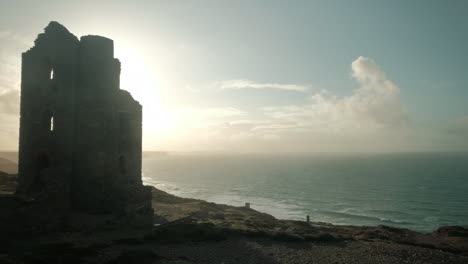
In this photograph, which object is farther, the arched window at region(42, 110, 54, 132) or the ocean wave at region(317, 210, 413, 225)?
the ocean wave at region(317, 210, 413, 225)

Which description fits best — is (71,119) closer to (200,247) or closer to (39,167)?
(39,167)

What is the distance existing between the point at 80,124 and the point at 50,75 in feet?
15.2

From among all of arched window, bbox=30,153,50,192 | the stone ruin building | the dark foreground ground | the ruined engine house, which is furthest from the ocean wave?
arched window, bbox=30,153,50,192

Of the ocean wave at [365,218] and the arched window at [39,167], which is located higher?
the arched window at [39,167]

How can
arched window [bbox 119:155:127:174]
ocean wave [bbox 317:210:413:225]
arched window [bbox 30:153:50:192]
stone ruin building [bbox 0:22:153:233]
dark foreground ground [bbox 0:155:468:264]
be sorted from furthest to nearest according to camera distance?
ocean wave [bbox 317:210:413:225]
arched window [bbox 119:155:127:174]
arched window [bbox 30:153:50:192]
stone ruin building [bbox 0:22:153:233]
dark foreground ground [bbox 0:155:468:264]

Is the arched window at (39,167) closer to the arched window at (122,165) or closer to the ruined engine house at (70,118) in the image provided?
the ruined engine house at (70,118)

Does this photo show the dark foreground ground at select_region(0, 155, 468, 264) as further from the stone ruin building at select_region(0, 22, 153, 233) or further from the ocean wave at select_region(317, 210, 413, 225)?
the ocean wave at select_region(317, 210, 413, 225)

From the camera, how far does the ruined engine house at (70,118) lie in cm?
2378

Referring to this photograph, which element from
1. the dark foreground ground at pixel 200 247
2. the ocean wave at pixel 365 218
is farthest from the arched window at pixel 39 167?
the ocean wave at pixel 365 218

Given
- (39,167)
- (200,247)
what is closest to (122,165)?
(39,167)

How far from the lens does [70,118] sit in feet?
77.9

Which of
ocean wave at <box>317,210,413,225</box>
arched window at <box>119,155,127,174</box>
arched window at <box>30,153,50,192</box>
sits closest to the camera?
arched window at <box>30,153,50,192</box>

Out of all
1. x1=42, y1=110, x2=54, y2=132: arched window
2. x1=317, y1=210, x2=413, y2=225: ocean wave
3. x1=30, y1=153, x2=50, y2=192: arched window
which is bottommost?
x1=317, y1=210, x2=413, y2=225: ocean wave

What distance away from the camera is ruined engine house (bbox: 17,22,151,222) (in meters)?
23.8
